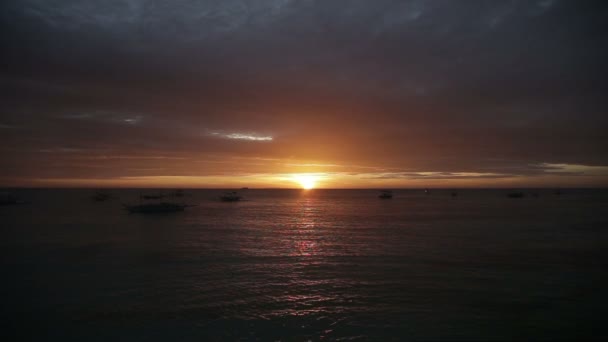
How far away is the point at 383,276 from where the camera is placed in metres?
23.2

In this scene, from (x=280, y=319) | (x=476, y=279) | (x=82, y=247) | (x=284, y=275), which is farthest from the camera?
(x=82, y=247)

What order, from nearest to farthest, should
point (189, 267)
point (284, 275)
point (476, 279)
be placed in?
point (476, 279) → point (284, 275) → point (189, 267)

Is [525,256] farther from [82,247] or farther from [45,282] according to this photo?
[82,247]

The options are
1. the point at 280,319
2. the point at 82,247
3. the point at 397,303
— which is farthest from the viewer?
the point at 82,247

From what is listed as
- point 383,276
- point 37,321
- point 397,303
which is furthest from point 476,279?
point 37,321

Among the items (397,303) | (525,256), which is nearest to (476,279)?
(397,303)

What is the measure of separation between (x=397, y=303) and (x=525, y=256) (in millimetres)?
19091

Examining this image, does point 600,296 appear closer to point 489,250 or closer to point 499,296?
point 499,296

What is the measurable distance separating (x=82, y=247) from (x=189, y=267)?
1732 cm

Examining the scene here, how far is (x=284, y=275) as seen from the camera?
24.0m

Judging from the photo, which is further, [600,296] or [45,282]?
[45,282]

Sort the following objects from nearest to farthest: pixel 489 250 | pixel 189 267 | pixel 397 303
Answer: pixel 397 303 → pixel 189 267 → pixel 489 250

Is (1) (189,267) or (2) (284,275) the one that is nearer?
(2) (284,275)

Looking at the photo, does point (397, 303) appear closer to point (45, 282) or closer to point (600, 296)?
point (600, 296)
